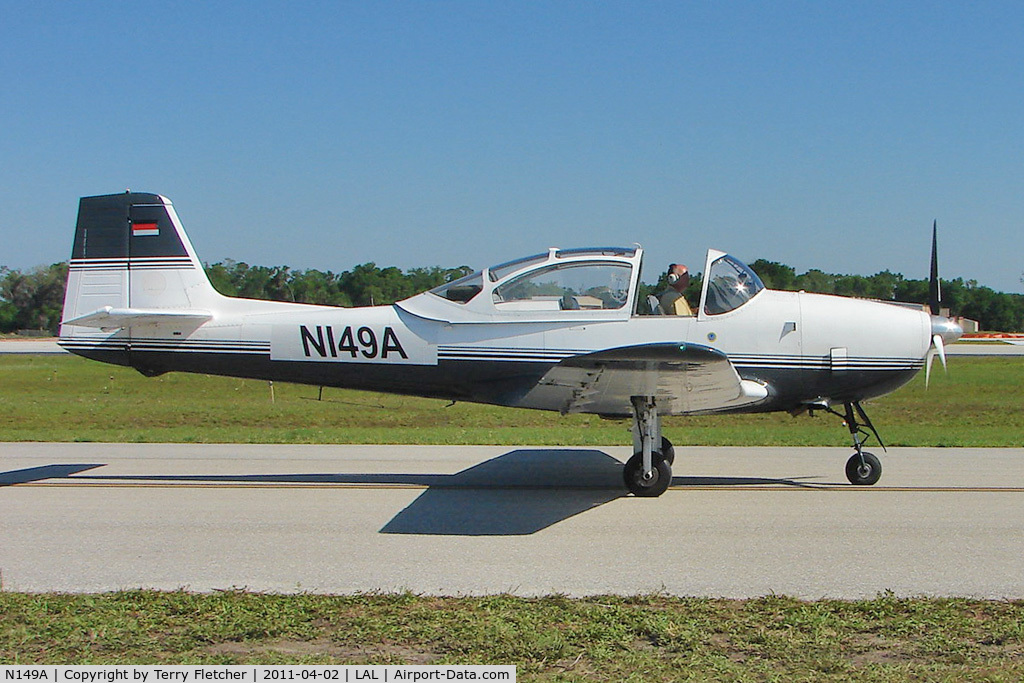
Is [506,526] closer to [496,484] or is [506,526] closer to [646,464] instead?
[646,464]

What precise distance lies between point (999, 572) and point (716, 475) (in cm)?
419

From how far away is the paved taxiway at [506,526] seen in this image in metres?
5.83

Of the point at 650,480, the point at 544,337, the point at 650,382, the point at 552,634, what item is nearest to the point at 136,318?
the point at 544,337

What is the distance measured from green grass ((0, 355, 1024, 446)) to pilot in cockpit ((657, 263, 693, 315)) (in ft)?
15.4

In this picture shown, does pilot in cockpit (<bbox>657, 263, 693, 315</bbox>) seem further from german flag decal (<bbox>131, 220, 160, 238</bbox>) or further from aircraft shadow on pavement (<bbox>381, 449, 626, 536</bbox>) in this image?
german flag decal (<bbox>131, 220, 160, 238</bbox>)

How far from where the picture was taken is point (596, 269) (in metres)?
8.75

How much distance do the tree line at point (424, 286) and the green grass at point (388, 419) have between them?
90.5 inches

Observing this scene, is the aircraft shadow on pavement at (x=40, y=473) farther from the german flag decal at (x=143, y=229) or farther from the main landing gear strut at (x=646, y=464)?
the main landing gear strut at (x=646, y=464)

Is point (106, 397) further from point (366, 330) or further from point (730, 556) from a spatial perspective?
point (730, 556)

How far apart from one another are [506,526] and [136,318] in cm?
459

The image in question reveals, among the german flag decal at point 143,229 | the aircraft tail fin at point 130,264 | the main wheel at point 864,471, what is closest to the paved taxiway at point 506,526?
the main wheel at point 864,471

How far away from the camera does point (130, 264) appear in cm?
974

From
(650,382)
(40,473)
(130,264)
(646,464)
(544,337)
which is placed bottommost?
(40,473)

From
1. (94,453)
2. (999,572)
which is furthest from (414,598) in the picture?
(94,453)
